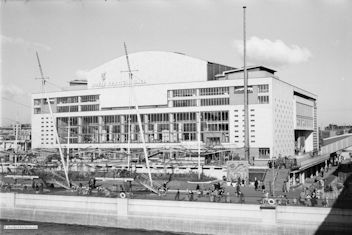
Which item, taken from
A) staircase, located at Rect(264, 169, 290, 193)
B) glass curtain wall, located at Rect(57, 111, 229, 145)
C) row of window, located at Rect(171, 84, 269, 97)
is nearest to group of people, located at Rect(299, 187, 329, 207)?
staircase, located at Rect(264, 169, 290, 193)

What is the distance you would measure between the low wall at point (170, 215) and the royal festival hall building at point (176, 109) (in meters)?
31.8

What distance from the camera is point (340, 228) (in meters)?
44.5

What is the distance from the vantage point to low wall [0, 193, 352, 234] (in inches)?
1806

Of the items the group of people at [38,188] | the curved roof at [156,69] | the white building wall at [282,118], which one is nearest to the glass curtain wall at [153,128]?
the curved roof at [156,69]

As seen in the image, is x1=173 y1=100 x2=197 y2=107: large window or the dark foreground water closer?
the dark foreground water

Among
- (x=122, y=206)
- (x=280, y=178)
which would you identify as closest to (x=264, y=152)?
(x=280, y=178)

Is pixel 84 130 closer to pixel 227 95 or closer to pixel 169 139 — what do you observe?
pixel 169 139

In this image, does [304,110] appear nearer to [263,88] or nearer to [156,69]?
[263,88]

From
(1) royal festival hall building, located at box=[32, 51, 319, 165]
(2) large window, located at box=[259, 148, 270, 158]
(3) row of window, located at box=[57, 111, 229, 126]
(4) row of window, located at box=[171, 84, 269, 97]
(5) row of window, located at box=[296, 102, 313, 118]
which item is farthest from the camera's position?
(5) row of window, located at box=[296, 102, 313, 118]

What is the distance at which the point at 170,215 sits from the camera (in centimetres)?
5181

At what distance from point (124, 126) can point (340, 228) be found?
239 ft

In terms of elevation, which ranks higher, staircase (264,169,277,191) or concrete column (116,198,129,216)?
staircase (264,169,277,191)

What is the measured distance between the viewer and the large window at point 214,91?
9975 centimetres

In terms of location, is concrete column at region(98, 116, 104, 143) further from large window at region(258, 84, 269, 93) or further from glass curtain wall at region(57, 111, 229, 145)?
large window at region(258, 84, 269, 93)
